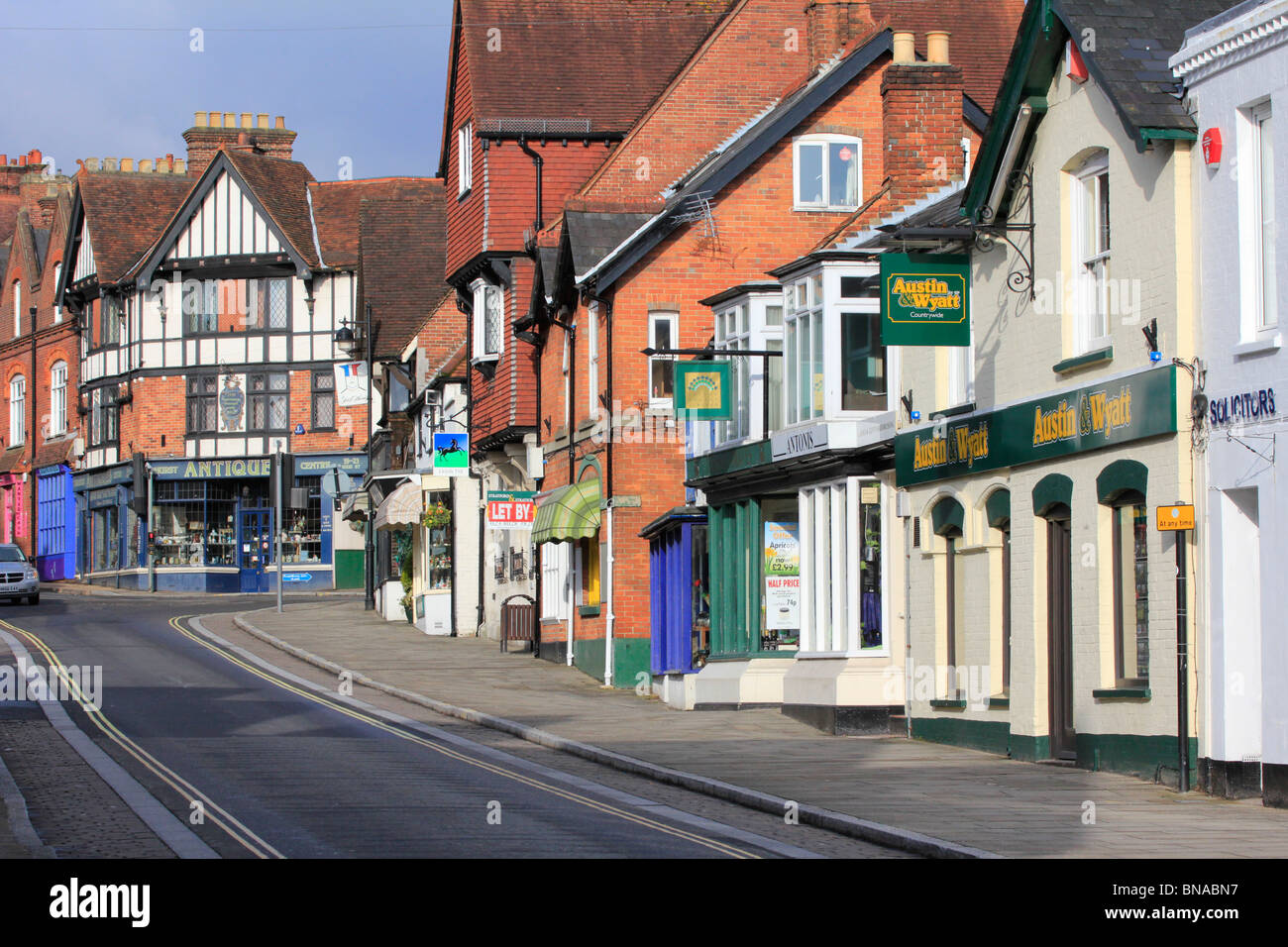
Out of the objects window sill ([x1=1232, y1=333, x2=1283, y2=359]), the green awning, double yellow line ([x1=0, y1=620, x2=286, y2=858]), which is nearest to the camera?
double yellow line ([x1=0, y1=620, x2=286, y2=858])

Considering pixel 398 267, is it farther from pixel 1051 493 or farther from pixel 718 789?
pixel 718 789

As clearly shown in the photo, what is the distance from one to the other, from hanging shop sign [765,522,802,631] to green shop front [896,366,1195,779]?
10.7 feet

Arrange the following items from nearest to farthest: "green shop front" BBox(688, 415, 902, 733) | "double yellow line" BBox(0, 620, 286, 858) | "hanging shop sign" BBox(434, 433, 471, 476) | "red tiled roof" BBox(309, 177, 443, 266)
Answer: "double yellow line" BBox(0, 620, 286, 858) < "green shop front" BBox(688, 415, 902, 733) < "hanging shop sign" BBox(434, 433, 471, 476) < "red tiled roof" BBox(309, 177, 443, 266)

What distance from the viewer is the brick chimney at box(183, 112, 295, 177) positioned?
67.8 meters

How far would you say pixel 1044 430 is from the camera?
760 inches

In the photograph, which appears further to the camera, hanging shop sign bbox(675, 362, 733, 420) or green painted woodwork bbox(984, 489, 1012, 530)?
hanging shop sign bbox(675, 362, 733, 420)

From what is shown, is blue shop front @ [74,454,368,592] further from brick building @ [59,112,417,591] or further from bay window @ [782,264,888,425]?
bay window @ [782,264,888,425]

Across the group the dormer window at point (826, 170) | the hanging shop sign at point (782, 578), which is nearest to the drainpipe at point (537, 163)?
the dormer window at point (826, 170)

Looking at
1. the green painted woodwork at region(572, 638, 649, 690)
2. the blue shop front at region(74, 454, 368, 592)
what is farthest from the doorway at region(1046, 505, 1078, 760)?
the blue shop front at region(74, 454, 368, 592)

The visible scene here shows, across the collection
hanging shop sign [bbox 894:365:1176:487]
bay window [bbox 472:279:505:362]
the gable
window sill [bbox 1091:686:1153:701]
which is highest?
the gable

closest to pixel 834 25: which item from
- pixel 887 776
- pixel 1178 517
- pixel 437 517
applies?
pixel 437 517

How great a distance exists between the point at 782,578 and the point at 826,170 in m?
8.57

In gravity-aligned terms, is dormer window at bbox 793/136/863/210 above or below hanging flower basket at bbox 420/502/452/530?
above

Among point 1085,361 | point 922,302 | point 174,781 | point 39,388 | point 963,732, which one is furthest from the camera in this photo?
point 39,388
